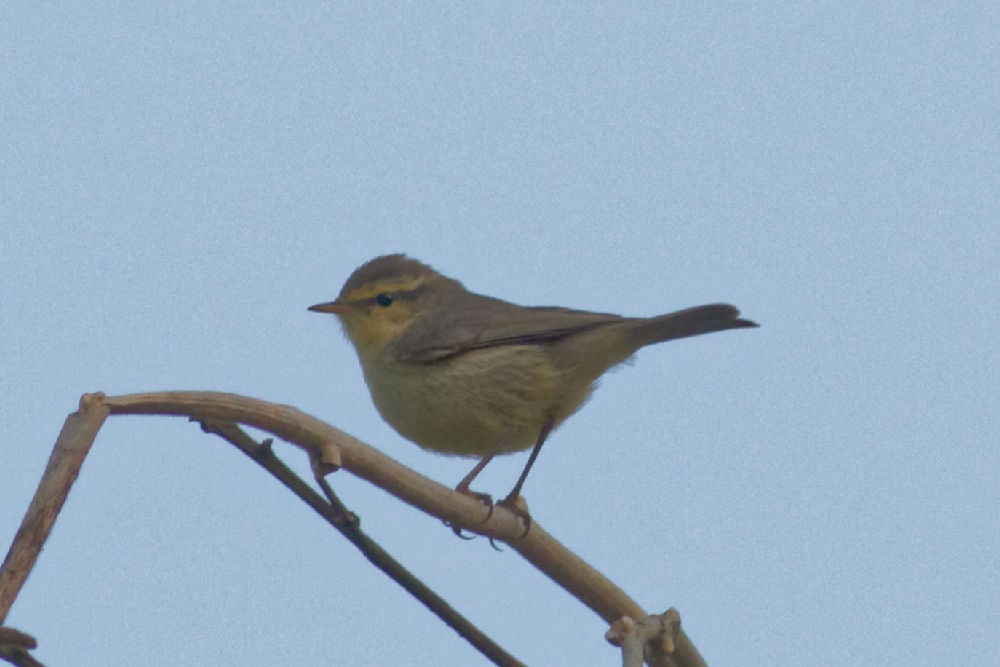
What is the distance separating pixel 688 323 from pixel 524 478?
103 centimetres

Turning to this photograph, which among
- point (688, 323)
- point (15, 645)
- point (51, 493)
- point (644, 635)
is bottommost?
point (15, 645)

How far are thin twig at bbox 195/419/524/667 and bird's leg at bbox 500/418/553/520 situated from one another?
796 millimetres

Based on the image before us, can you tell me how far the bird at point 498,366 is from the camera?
220 inches

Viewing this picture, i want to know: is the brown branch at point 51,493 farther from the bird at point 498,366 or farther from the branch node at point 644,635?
the bird at point 498,366

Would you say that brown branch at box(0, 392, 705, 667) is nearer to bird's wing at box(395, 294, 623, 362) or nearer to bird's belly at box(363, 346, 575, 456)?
bird's belly at box(363, 346, 575, 456)

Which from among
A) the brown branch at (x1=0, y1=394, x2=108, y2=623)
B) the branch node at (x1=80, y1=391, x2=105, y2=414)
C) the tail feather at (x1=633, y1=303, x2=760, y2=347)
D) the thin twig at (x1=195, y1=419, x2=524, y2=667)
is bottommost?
the brown branch at (x1=0, y1=394, x2=108, y2=623)

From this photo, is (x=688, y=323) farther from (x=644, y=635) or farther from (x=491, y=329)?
(x=644, y=635)

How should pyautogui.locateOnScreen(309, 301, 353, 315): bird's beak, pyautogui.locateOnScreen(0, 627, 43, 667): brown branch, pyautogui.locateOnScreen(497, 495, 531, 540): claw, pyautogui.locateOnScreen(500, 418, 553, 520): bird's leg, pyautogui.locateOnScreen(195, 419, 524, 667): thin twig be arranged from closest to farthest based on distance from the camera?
pyautogui.locateOnScreen(0, 627, 43, 667): brown branch → pyautogui.locateOnScreen(195, 419, 524, 667): thin twig → pyautogui.locateOnScreen(497, 495, 531, 540): claw → pyautogui.locateOnScreen(500, 418, 553, 520): bird's leg → pyautogui.locateOnScreen(309, 301, 353, 315): bird's beak

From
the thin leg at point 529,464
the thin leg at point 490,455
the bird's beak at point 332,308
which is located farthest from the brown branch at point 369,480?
the bird's beak at point 332,308

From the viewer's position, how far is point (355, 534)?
7.63 feet

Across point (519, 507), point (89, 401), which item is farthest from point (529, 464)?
point (89, 401)

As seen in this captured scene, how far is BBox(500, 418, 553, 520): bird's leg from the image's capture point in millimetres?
3768

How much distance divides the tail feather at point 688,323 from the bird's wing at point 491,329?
15 cm

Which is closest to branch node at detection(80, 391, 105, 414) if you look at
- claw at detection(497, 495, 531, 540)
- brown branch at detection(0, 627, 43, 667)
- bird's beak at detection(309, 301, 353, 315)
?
brown branch at detection(0, 627, 43, 667)
